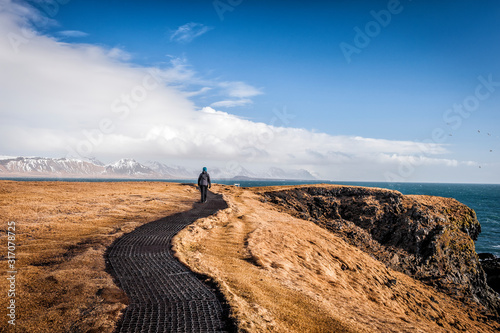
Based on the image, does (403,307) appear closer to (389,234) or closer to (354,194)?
(389,234)

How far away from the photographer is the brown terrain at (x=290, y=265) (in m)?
5.37

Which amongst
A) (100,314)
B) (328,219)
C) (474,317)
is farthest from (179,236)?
(328,219)

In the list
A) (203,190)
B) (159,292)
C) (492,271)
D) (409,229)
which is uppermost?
(203,190)

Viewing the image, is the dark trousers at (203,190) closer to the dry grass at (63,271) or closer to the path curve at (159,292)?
the dry grass at (63,271)

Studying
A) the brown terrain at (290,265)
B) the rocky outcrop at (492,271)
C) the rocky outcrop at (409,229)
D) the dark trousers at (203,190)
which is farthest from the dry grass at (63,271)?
the rocky outcrop at (492,271)

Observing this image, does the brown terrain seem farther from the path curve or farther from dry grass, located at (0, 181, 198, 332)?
the path curve

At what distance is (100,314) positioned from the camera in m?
4.73

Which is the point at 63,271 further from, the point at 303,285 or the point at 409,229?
the point at 409,229

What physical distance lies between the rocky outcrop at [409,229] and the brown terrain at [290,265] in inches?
4.2

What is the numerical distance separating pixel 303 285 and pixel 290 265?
6.22 ft

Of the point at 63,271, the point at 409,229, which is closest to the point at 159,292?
the point at 63,271

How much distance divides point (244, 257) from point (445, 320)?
1042 cm

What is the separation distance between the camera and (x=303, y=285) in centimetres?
823

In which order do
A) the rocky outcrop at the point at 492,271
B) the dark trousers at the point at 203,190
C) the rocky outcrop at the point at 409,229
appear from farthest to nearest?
the rocky outcrop at the point at 492,271
the dark trousers at the point at 203,190
the rocky outcrop at the point at 409,229
